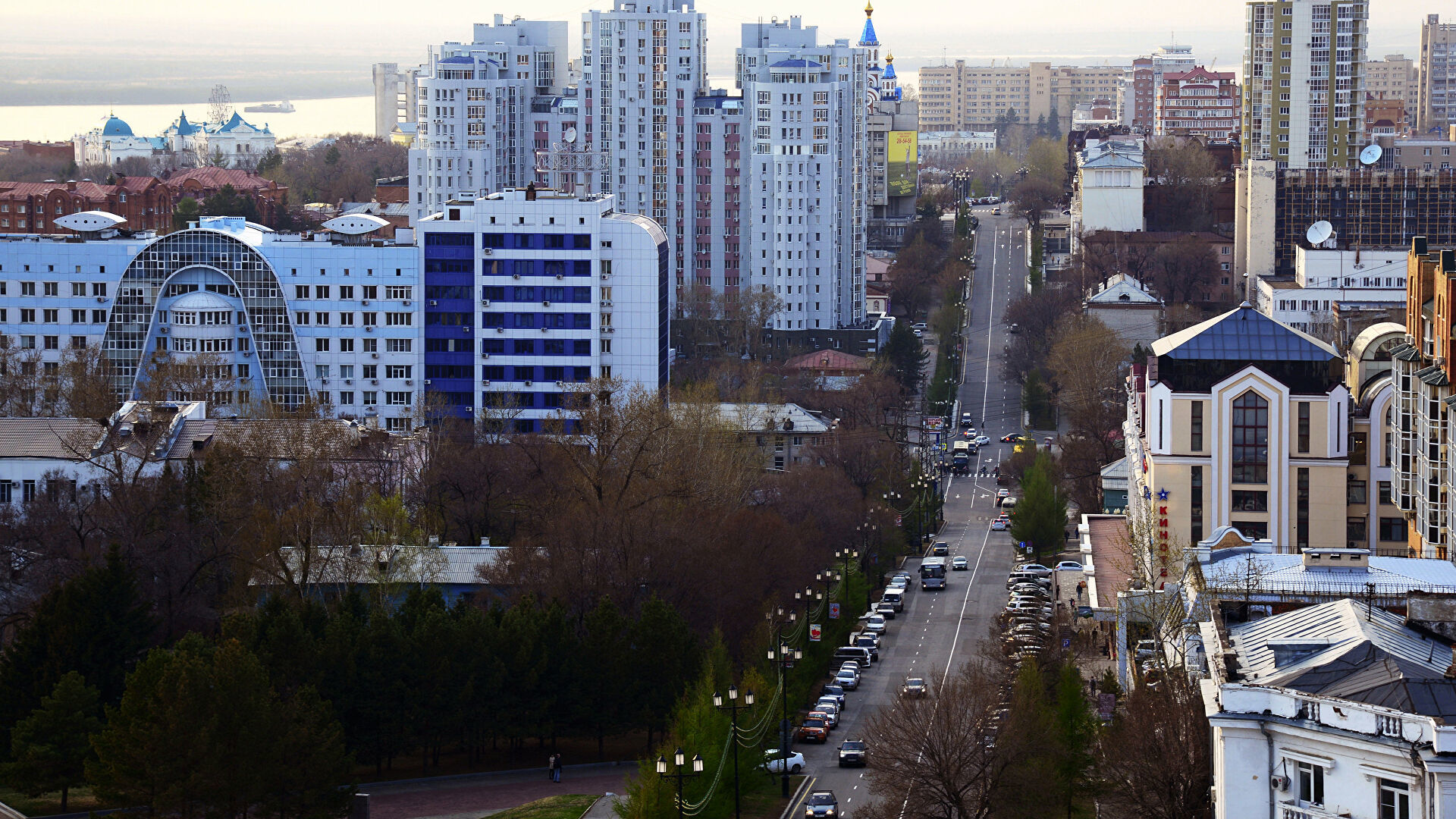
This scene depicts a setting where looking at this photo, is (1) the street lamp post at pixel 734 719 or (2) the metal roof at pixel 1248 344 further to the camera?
(2) the metal roof at pixel 1248 344

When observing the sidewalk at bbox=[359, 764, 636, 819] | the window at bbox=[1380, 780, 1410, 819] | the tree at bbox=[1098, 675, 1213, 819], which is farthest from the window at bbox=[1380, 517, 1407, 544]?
the window at bbox=[1380, 780, 1410, 819]

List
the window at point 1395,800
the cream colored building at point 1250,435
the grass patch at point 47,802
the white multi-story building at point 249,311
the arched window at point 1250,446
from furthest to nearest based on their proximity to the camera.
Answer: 1. the white multi-story building at point 249,311
2. the arched window at point 1250,446
3. the cream colored building at point 1250,435
4. the grass patch at point 47,802
5. the window at point 1395,800

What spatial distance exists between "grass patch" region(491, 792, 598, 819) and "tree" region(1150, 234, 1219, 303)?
121 metres

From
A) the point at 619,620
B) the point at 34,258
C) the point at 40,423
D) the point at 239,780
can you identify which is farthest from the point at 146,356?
Result: the point at 239,780

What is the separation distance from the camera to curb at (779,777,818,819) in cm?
5766

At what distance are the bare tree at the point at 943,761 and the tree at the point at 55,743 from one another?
67.1 feet

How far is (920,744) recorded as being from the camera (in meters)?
50.2

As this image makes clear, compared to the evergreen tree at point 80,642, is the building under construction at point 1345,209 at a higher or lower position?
higher

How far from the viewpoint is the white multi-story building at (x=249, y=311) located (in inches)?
4909

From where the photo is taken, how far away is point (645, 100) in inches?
6909

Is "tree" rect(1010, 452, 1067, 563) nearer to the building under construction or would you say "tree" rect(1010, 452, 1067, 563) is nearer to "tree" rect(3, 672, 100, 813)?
"tree" rect(3, 672, 100, 813)

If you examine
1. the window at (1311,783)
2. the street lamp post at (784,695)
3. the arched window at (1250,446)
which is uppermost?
the arched window at (1250,446)

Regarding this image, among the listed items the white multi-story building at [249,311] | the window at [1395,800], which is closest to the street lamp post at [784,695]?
the window at [1395,800]

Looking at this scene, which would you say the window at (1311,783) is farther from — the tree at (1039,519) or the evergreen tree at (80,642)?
the tree at (1039,519)
